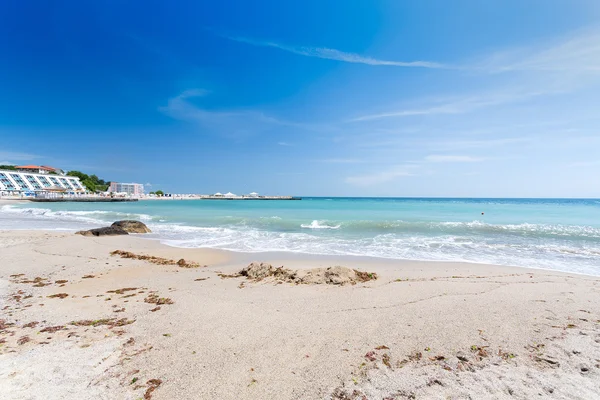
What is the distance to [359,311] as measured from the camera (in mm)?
5164

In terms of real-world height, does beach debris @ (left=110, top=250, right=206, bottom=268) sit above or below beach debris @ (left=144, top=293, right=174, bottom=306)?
below

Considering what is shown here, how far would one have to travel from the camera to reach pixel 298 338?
13.6ft

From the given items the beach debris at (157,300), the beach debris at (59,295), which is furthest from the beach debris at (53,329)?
the beach debris at (59,295)

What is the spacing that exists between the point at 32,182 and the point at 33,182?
31cm

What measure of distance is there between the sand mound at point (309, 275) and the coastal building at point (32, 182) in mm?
100646

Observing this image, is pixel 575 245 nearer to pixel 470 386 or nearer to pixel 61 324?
pixel 470 386

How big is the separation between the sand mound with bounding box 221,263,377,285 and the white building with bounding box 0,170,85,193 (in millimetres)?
100646

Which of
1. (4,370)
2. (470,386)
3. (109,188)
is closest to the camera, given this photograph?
(470,386)

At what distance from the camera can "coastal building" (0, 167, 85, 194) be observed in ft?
271

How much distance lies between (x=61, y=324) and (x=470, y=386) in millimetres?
6155

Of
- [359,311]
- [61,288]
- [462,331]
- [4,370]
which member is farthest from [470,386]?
[61,288]

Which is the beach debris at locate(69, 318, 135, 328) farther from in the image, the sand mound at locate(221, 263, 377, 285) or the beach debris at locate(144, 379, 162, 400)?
the sand mound at locate(221, 263, 377, 285)

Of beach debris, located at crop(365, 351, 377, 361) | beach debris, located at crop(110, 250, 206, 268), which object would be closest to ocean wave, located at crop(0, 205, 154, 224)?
beach debris, located at crop(110, 250, 206, 268)

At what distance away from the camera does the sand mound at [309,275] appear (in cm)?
709
